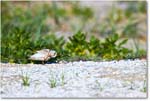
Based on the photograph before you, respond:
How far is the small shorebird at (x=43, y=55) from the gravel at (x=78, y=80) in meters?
0.08

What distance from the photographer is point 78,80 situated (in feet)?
12.8

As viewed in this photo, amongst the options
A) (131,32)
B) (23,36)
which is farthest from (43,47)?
(131,32)

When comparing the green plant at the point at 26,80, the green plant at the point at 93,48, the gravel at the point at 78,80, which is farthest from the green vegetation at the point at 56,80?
the green plant at the point at 93,48

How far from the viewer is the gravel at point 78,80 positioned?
3723 millimetres

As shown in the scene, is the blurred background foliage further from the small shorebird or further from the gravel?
the gravel

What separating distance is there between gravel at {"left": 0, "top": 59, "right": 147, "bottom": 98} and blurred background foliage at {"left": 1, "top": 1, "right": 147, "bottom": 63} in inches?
10.5

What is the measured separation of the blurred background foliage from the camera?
4730 mm

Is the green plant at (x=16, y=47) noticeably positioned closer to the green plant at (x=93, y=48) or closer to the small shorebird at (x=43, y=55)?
the small shorebird at (x=43, y=55)

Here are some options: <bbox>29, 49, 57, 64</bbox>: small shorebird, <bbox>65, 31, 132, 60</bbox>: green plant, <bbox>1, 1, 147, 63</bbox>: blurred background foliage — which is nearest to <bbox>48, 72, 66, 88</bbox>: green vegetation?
<bbox>29, 49, 57, 64</bbox>: small shorebird

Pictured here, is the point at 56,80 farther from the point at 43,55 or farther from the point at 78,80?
the point at 43,55

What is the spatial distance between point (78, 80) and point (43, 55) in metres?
0.56

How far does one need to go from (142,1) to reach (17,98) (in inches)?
160

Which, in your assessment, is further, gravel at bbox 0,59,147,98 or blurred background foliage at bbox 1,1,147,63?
blurred background foliage at bbox 1,1,147,63

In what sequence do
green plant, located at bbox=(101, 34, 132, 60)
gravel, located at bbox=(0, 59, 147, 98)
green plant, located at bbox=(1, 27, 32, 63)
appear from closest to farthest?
gravel, located at bbox=(0, 59, 147, 98), green plant, located at bbox=(1, 27, 32, 63), green plant, located at bbox=(101, 34, 132, 60)
